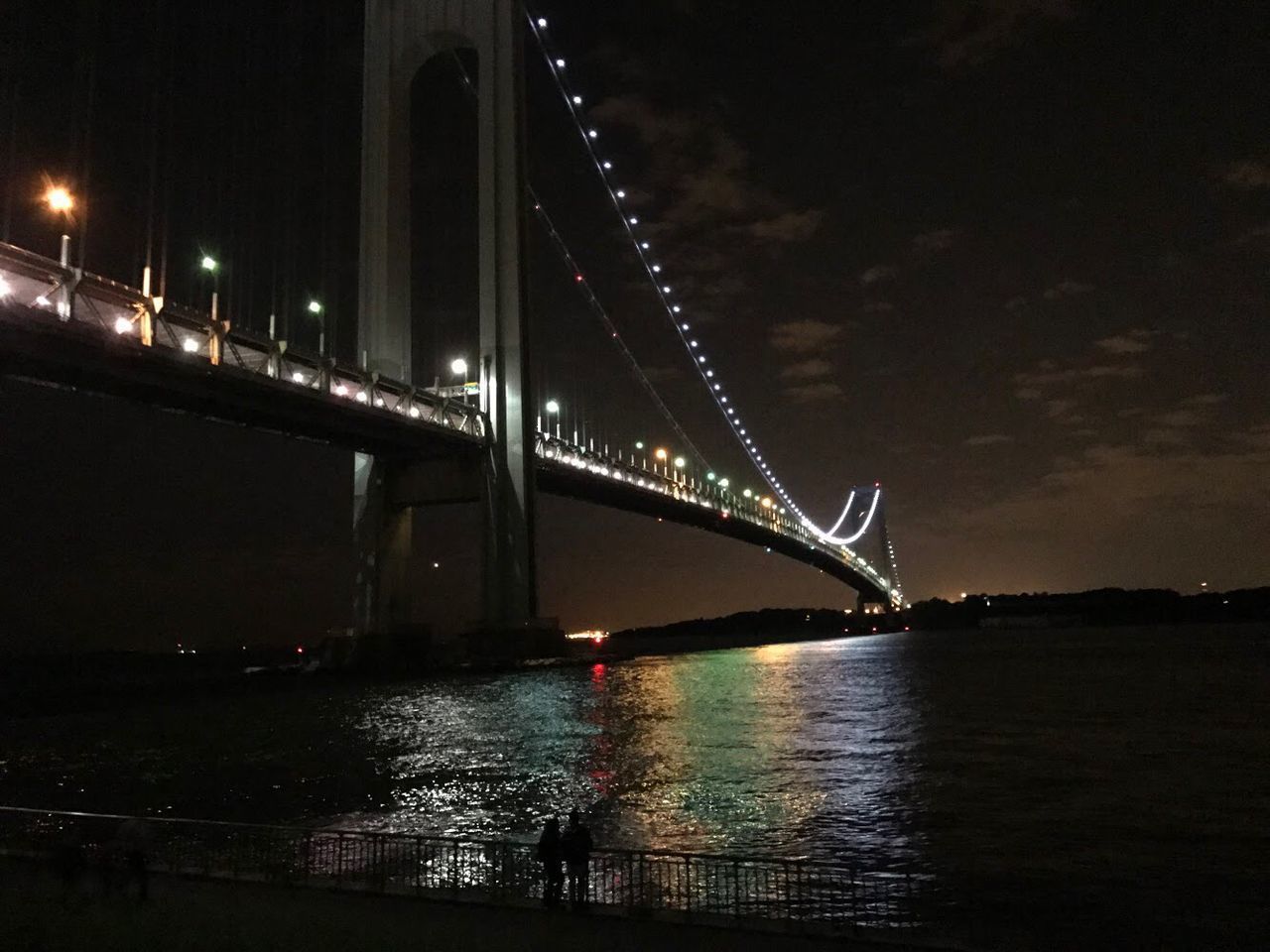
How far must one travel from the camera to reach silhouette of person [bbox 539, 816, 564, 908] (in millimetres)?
7258

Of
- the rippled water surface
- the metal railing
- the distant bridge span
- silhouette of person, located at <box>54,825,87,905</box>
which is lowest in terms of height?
the rippled water surface

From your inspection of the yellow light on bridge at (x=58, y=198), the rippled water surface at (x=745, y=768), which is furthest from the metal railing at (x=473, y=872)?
the yellow light on bridge at (x=58, y=198)

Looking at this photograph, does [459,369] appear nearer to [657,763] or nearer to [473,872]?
[657,763]

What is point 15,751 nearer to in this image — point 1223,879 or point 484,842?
point 484,842

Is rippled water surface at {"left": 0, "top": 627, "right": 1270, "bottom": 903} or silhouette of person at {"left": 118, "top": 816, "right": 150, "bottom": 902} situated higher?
silhouette of person at {"left": 118, "top": 816, "right": 150, "bottom": 902}

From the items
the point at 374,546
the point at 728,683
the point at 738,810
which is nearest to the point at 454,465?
the point at 374,546

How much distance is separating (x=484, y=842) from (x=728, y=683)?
43305 mm

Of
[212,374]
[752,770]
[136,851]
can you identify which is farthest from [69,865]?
[212,374]

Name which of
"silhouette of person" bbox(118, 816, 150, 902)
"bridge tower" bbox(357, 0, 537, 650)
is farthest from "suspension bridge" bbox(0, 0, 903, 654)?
"silhouette of person" bbox(118, 816, 150, 902)

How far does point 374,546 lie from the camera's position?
167 feet

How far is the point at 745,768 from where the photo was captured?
21.0m

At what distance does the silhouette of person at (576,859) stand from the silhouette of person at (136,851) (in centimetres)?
282

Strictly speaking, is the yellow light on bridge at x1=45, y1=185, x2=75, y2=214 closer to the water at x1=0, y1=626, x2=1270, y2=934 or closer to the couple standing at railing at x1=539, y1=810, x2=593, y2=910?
the water at x1=0, y1=626, x2=1270, y2=934

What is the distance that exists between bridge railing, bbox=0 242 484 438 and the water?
11.7m
